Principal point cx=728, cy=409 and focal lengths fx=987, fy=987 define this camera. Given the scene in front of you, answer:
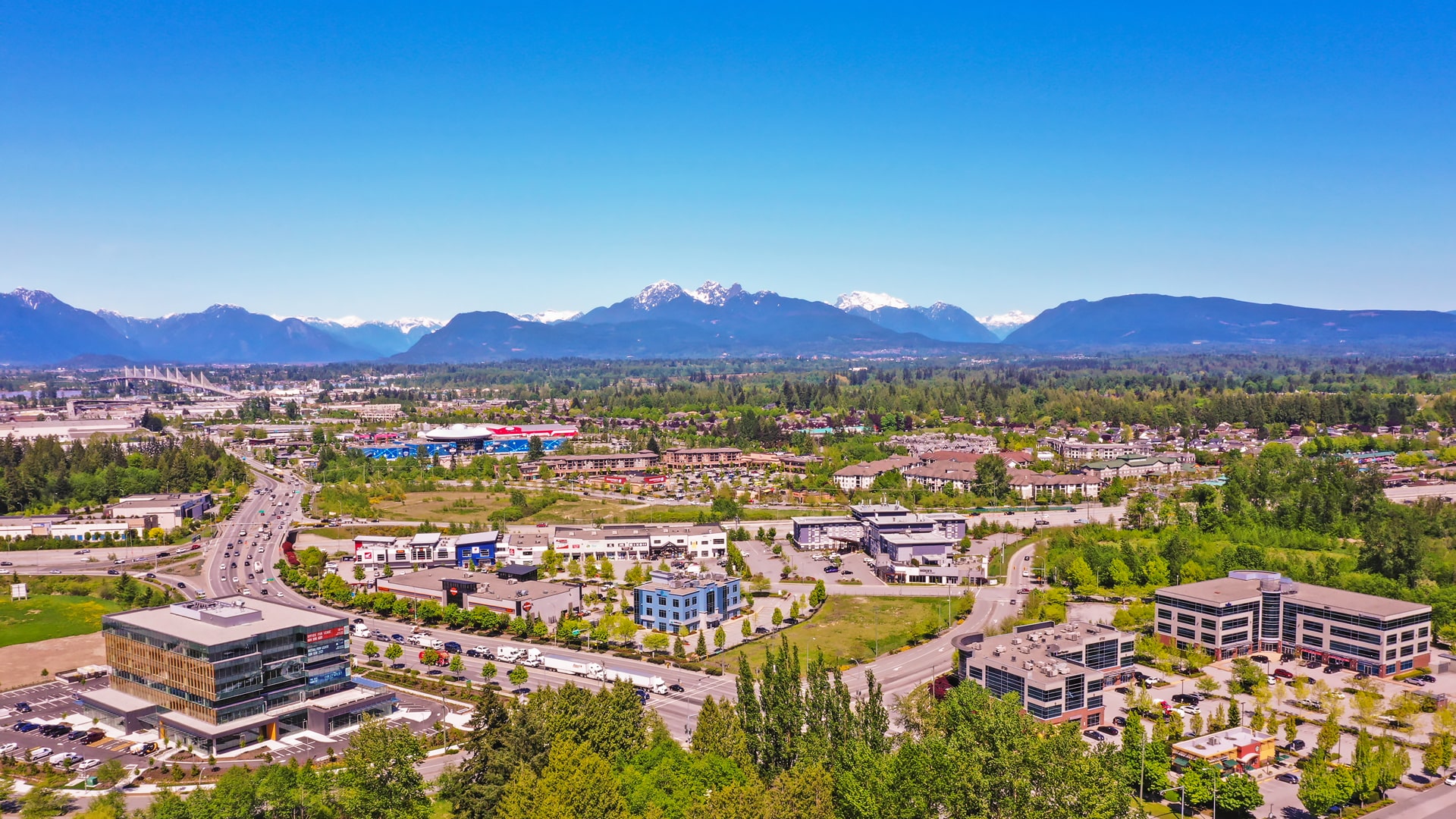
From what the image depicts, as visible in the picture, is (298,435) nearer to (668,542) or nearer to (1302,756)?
(668,542)

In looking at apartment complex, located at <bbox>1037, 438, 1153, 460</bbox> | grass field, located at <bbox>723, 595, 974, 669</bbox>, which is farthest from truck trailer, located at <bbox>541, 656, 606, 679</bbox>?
apartment complex, located at <bbox>1037, 438, 1153, 460</bbox>

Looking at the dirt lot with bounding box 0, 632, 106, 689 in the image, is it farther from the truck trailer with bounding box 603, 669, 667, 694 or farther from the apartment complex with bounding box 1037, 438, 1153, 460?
the apartment complex with bounding box 1037, 438, 1153, 460

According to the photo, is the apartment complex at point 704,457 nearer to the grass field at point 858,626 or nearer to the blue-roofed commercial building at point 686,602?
the grass field at point 858,626

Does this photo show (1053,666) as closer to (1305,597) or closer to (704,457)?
(1305,597)

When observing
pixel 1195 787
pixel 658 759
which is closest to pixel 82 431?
pixel 658 759

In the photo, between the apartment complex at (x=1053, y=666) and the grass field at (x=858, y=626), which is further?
the grass field at (x=858, y=626)

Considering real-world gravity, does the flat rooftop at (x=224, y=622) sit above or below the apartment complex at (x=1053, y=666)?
above

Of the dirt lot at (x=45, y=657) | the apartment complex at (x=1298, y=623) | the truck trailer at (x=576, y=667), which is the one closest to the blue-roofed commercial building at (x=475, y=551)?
the dirt lot at (x=45, y=657)
